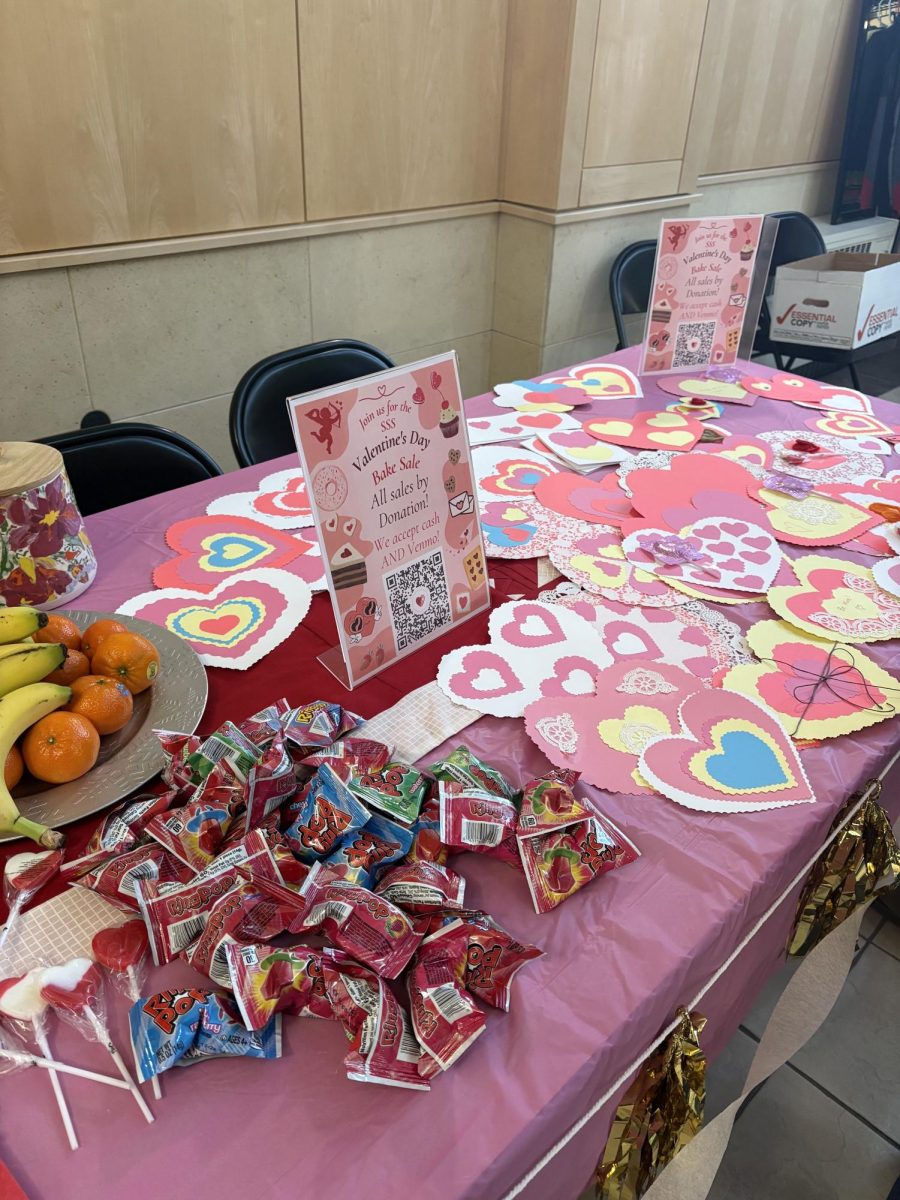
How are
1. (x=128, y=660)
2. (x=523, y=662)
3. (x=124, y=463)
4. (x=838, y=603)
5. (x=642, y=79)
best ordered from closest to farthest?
(x=128, y=660)
(x=523, y=662)
(x=838, y=603)
(x=124, y=463)
(x=642, y=79)

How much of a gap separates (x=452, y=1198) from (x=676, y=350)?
1717mm

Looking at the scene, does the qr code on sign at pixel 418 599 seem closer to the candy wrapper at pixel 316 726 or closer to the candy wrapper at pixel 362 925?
the candy wrapper at pixel 316 726

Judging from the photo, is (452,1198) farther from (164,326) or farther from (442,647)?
(164,326)

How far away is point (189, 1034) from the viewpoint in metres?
0.57

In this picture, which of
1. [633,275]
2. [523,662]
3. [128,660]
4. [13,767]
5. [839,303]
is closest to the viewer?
[13,767]

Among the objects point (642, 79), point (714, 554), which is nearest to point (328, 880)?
point (714, 554)

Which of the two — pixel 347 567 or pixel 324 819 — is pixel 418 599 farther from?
pixel 324 819

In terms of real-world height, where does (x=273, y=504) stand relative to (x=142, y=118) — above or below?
below

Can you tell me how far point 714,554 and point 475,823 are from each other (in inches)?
25.8

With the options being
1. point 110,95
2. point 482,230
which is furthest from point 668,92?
point 110,95

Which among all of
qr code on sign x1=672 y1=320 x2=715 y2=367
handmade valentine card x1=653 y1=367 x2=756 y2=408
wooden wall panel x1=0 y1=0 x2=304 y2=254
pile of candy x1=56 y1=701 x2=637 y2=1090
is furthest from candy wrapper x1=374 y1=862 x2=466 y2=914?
wooden wall panel x1=0 y1=0 x2=304 y2=254

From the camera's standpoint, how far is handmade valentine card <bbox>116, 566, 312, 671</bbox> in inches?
39.3

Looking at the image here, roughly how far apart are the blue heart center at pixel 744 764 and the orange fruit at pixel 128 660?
1.96 feet

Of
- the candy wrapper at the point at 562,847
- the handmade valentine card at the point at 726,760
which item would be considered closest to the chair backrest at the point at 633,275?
the handmade valentine card at the point at 726,760
